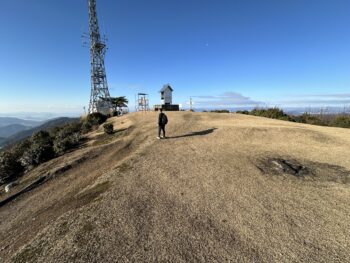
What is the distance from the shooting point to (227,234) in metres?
6.09

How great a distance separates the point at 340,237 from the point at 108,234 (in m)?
6.25

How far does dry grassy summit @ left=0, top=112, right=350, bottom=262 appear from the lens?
18.5 ft

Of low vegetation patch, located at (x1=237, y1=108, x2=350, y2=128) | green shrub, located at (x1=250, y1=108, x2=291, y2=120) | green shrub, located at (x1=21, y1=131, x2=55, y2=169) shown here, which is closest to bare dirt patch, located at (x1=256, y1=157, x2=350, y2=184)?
green shrub, located at (x1=21, y1=131, x2=55, y2=169)

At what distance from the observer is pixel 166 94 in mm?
37656

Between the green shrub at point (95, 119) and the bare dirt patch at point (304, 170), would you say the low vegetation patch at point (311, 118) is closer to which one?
the bare dirt patch at point (304, 170)

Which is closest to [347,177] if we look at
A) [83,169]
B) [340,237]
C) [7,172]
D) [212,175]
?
[340,237]

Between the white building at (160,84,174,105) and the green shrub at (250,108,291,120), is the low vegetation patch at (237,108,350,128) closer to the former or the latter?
the green shrub at (250,108,291,120)

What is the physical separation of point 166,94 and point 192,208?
104 ft

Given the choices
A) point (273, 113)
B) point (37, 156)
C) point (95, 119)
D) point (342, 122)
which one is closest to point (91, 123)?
point (95, 119)

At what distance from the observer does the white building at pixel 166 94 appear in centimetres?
3738

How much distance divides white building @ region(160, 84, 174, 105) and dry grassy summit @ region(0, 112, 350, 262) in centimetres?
2399

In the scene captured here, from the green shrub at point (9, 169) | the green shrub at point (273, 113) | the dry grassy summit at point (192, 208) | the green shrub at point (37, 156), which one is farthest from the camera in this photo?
the green shrub at point (273, 113)

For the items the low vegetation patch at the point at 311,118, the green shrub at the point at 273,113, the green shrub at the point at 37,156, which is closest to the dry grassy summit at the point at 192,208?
the green shrub at the point at 37,156

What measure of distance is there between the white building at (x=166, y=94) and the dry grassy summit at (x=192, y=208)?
945 inches
